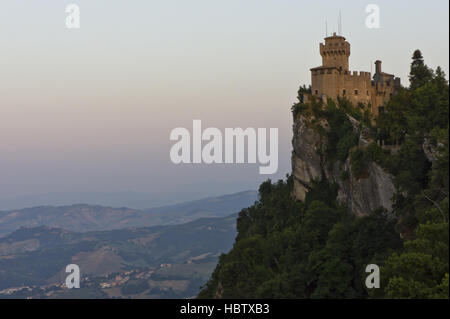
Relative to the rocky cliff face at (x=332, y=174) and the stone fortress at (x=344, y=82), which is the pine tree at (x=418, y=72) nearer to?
the rocky cliff face at (x=332, y=174)

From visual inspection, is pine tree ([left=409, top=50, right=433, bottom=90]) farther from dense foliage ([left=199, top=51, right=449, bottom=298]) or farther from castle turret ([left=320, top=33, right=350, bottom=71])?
castle turret ([left=320, top=33, right=350, bottom=71])

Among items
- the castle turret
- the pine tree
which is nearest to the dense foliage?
the pine tree

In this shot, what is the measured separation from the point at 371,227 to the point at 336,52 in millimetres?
39637

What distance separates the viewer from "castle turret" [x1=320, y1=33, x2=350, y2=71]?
319ft

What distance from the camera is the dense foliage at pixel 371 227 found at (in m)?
46.0

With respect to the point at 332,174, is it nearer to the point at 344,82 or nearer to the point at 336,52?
A: the point at 344,82

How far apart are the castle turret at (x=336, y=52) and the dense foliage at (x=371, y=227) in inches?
258

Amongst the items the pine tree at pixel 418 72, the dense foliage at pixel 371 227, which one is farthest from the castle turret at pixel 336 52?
the pine tree at pixel 418 72

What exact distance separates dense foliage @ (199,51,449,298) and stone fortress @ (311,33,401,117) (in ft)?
8.24

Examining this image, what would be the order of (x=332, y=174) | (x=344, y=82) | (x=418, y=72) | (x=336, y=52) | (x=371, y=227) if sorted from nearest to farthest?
(x=371, y=227), (x=418, y=72), (x=332, y=174), (x=344, y=82), (x=336, y=52)

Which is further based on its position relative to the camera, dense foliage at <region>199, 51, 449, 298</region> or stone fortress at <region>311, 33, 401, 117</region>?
stone fortress at <region>311, 33, 401, 117</region>

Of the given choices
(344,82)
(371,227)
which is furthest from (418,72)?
(371,227)

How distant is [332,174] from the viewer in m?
89.1
